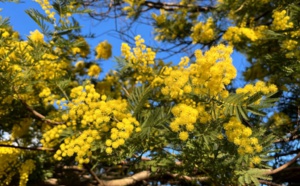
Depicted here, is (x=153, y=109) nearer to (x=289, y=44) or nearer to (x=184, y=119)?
(x=184, y=119)

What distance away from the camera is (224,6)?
14.1 ft

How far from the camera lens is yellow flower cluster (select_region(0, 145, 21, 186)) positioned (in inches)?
125

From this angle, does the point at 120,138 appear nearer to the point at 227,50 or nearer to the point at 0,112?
the point at 227,50

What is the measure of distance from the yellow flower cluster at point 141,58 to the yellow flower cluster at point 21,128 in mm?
1335

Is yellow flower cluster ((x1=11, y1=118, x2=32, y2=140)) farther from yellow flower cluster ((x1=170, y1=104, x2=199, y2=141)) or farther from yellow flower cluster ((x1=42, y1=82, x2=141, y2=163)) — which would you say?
yellow flower cluster ((x1=170, y1=104, x2=199, y2=141))

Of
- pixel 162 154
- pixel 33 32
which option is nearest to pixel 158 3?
pixel 33 32

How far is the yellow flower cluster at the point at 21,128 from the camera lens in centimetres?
365

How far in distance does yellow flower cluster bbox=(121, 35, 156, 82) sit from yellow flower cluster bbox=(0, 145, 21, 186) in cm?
137

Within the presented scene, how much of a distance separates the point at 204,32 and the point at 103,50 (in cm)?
148

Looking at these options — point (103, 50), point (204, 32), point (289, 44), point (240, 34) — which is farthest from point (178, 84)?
point (103, 50)

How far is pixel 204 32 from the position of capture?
4.63 meters

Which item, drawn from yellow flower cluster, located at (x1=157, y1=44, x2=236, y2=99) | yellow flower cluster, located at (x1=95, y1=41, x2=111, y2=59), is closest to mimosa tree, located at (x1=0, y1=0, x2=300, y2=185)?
yellow flower cluster, located at (x1=157, y1=44, x2=236, y2=99)

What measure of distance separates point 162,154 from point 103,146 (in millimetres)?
472

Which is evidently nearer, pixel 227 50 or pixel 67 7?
pixel 227 50
